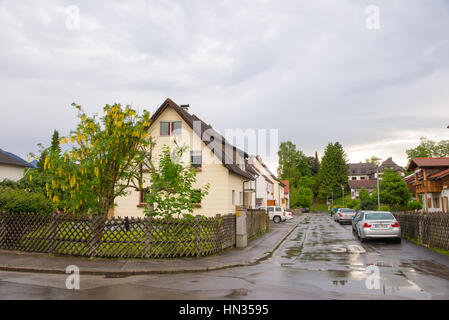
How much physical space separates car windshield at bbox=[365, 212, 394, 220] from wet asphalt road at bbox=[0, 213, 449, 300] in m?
5.96

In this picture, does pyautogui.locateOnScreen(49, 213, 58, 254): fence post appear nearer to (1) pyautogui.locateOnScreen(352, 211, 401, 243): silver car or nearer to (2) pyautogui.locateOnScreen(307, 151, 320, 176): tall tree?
(1) pyautogui.locateOnScreen(352, 211, 401, 243): silver car

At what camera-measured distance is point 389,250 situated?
47.9 ft

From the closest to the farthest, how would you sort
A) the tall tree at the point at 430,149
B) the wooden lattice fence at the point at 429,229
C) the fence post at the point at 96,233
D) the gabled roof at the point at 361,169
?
the fence post at the point at 96,233
the wooden lattice fence at the point at 429,229
the tall tree at the point at 430,149
the gabled roof at the point at 361,169

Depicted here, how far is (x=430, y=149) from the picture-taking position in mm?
89688

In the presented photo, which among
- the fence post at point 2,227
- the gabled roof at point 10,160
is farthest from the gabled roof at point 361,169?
the fence post at point 2,227

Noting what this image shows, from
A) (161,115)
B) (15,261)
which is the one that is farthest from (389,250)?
(161,115)

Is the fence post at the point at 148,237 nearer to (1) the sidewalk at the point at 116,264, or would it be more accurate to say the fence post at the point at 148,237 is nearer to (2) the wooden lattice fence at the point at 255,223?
(1) the sidewalk at the point at 116,264

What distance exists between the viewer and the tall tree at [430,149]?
86.5 metres

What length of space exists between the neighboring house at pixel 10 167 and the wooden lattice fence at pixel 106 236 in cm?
3276

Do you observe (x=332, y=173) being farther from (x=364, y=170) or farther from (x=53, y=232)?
(x=53, y=232)

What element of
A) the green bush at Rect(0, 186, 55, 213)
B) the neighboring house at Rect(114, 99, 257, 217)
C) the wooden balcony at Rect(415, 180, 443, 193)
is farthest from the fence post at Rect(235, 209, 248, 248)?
the wooden balcony at Rect(415, 180, 443, 193)

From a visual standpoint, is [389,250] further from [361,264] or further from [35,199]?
[35,199]

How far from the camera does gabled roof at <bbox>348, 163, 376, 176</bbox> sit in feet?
449
